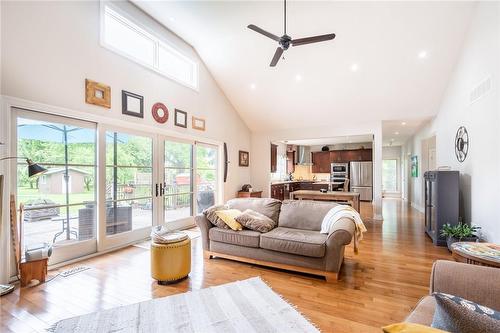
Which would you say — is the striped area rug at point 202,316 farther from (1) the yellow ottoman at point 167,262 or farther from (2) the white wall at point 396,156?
(2) the white wall at point 396,156

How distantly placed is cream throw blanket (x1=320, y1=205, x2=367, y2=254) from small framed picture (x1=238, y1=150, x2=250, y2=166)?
4343mm

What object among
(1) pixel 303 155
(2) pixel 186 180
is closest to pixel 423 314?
(2) pixel 186 180

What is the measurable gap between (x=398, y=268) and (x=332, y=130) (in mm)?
4481

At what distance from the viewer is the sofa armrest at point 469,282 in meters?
1.26

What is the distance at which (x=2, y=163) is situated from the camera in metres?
2.64

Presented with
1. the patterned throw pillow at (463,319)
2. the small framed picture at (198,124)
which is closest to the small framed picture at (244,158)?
the small framed picture at (198,124)

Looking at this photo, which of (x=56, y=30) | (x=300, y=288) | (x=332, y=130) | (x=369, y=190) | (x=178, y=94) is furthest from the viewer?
(x=369, y=190)

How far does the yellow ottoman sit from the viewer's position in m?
2.66

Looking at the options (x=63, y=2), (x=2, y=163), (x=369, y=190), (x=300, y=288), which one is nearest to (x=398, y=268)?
(x=300, y=288)

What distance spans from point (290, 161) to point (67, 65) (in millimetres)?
8441

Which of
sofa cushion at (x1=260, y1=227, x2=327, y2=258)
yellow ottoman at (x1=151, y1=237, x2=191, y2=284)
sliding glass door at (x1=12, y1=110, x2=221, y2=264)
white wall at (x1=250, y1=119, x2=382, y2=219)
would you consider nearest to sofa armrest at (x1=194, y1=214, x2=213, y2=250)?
yellow ottoman at (x1=151, y1=237, x2=191, y2=284)

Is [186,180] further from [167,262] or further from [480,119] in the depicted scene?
[480,119]

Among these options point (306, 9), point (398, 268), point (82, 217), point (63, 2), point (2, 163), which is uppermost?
point (306, 9)

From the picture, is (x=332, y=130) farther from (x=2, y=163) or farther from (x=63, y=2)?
(x=2, y=163)
